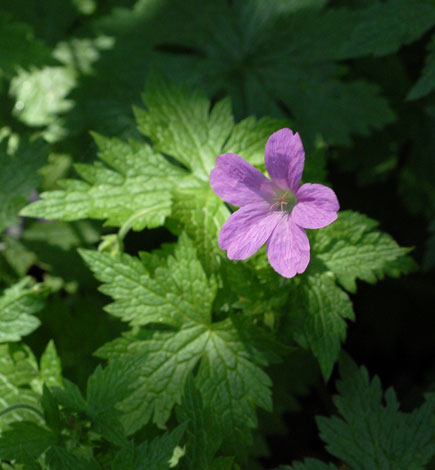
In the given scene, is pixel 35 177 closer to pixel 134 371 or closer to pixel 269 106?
pixel 134 371

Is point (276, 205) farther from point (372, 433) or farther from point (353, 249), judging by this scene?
point (372, 433)

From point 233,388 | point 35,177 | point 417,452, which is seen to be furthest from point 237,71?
point 417,452

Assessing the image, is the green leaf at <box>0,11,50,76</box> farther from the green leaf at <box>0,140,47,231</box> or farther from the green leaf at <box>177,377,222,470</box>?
the green leaf at <box>177,377,222,470</box>

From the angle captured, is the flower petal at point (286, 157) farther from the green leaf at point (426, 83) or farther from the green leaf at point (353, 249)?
the green leaf at point (426, 83)

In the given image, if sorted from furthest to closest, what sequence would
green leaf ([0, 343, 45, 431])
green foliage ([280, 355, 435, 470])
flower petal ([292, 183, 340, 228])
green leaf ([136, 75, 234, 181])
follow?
green leaf ([136, 75, 234, 181]) → green leaf ([0, 343, 45, 431]) → green foliage ([280, 355, 435, 470]) → flower petal ([292, 183, 340, 228])

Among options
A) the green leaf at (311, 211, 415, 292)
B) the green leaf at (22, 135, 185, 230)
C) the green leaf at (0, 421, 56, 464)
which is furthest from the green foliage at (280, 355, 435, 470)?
the green leaf at (22, 135, 185, 230)

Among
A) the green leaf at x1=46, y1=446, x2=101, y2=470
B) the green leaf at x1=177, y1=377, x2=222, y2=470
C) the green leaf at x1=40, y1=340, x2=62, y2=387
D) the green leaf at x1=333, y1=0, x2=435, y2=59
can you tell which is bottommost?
the green leaf at x1=177, y1=377, x2=222, y2=470

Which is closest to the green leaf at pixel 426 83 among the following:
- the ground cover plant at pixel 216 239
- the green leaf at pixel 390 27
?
the ground cover plant at pixel 216 239

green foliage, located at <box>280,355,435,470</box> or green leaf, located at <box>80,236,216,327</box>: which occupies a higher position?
green leaf, located at <box>80,236,216,327</box>

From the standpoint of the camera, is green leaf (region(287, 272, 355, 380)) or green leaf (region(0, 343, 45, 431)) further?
green leaf (region(0, 343, 45, 431))

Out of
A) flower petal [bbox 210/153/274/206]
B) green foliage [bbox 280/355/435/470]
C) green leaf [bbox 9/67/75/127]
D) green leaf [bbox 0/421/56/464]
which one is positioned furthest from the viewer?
green leaf [bbox 9/67/75/127]
